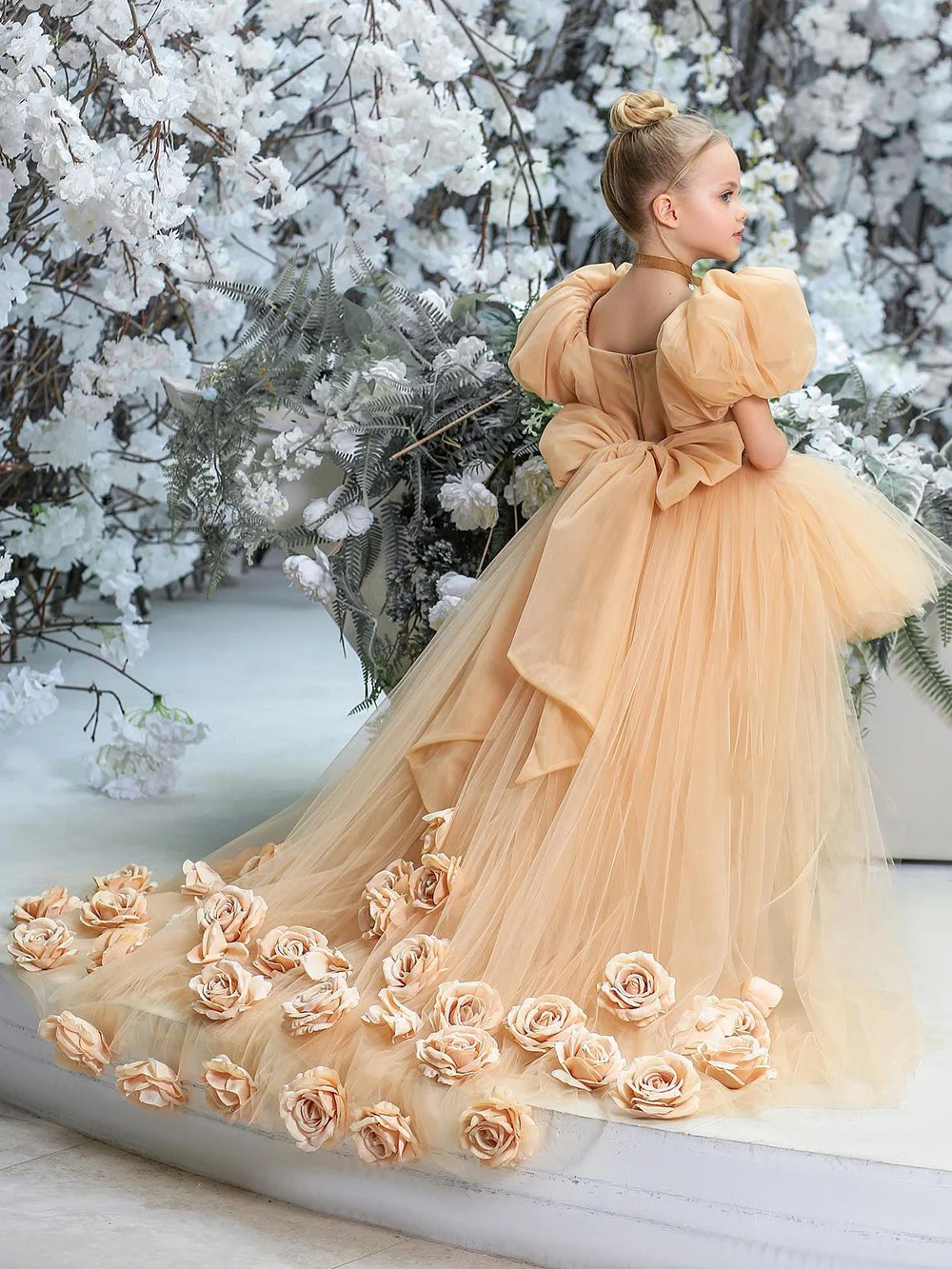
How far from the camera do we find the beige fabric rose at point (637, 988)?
145 centimetres

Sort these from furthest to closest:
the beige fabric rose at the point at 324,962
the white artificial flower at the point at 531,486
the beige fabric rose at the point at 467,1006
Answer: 1. the white artificial flower at the point at 531,486
2. the beige fabric rose at the point at 324,962
3. the beige fabric rose at the point at 467,1006

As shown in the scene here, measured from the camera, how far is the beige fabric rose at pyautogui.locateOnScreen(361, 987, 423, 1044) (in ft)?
4.77

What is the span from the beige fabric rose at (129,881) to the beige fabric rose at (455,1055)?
60cm

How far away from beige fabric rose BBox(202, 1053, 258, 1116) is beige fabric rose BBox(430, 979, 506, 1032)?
0.20 m

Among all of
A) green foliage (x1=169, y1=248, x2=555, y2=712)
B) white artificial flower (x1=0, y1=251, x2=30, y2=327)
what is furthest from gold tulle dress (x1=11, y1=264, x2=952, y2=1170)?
white artificial flower (x1=0, y1=251, x2=30, y2=327)

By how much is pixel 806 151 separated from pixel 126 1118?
4.15 metres

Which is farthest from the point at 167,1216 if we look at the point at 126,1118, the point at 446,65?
the point at 446,65

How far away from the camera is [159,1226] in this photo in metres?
1.46

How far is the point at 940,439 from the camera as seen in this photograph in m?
5.12

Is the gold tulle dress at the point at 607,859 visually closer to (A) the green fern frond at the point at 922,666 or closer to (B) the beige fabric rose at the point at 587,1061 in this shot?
(B) the beige fabric rose at the point at 587,1061

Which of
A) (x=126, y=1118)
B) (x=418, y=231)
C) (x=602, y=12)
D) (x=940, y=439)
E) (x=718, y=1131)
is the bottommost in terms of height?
(x=126, y=1118)

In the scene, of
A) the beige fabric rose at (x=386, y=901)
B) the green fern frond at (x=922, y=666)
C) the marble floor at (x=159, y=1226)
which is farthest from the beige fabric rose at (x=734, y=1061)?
the green fern frond at (x=922, y=666)

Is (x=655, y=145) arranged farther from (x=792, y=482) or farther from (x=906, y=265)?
(x=906, y=265)

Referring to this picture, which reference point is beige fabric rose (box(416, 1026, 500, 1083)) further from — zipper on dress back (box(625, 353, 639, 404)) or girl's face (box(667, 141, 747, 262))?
girl's face (box(667, 141, 747, 262))
